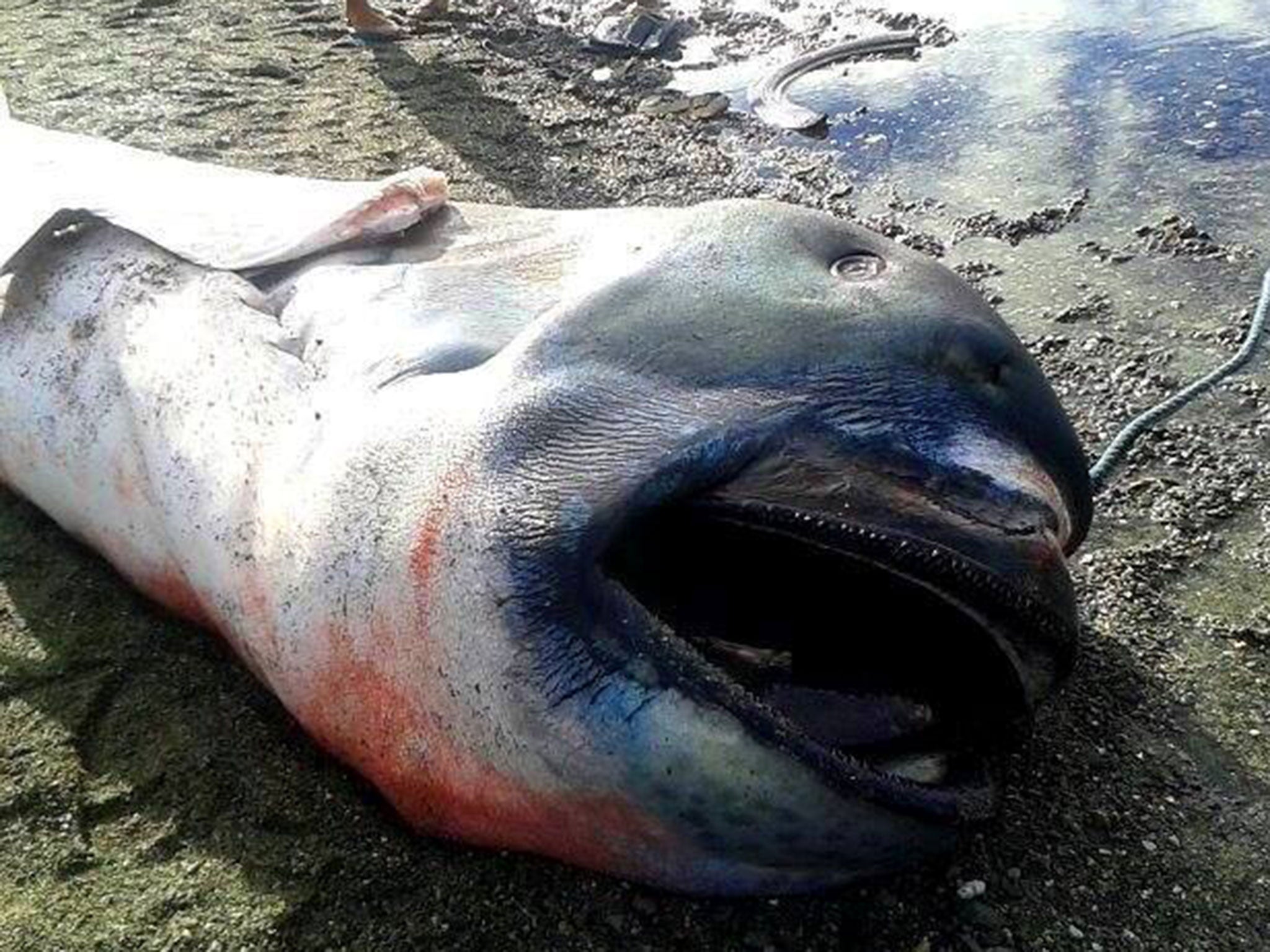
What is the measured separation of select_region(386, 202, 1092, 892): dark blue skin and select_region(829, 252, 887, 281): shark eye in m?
0.03

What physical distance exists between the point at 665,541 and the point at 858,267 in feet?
1.98

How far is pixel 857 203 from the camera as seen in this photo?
5.54m

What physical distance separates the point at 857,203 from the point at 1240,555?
8.65ft

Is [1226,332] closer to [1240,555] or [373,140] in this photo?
[1240,555]

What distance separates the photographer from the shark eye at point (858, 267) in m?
2.30

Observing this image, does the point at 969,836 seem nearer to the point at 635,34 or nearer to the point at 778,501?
the point at 778,501

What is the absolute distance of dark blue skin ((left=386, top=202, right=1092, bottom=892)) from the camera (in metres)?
1.96

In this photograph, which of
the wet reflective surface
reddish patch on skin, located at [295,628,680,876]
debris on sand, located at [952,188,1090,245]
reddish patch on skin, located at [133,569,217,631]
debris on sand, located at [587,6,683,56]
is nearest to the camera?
reddish patch on skin, located at [295,628,680,876]

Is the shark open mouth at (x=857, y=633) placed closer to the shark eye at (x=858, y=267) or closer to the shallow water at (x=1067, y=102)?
the shark eye at (x=858, y=267)

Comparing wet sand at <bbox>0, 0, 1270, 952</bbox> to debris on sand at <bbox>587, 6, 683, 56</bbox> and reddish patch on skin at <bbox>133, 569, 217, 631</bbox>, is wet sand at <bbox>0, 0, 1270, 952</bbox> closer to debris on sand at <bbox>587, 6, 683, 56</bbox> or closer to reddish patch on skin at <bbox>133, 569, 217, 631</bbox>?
reddish patch on skin at <bbox>133, 569, 217, 631</bbox>

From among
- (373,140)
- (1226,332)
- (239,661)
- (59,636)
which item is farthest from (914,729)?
(373,140)

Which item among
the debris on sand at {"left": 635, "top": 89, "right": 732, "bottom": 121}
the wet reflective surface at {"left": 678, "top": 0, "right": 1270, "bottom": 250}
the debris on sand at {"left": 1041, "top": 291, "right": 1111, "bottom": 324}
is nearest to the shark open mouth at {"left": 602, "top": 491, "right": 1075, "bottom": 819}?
the debris on sand at {"left": 1041, "top": 291, "right": 1111, "bottom": 324}

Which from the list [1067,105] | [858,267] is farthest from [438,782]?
[1067,105]

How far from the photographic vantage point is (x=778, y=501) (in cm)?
200
